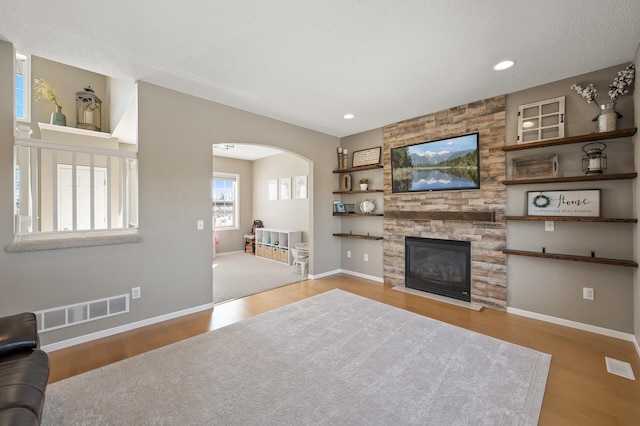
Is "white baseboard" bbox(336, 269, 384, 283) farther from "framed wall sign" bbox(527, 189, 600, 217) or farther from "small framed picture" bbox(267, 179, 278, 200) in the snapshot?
"small framed picture" bbox(267, 179, 278, 200)

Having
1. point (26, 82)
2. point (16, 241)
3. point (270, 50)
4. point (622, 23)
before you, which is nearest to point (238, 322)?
point (16, 241)

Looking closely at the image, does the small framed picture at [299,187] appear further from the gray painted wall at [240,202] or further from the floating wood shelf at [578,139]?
the floating wood shelf at [578,139]

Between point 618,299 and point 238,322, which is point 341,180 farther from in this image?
point 618,299

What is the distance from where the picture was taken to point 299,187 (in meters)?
6.71

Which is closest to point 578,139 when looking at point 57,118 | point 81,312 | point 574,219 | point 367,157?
point 574,219

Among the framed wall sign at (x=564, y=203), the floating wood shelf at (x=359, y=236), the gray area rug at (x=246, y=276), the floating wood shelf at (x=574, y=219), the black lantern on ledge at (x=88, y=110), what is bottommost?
the gray area rug at (x=246, y=276)

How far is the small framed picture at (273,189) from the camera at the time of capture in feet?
24.1

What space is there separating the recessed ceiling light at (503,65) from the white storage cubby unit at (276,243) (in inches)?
187

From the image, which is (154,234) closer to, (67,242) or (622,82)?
(67,242)

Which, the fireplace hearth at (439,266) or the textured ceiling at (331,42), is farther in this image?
the fireplace hearth at (439,266)

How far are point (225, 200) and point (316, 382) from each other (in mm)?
6580

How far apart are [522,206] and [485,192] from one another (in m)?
0.44

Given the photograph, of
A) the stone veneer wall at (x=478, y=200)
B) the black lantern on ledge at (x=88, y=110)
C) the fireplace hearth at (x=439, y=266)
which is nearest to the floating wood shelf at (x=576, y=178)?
the stone veneer wall at (x=478, y=200)

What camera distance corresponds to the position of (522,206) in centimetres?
330
